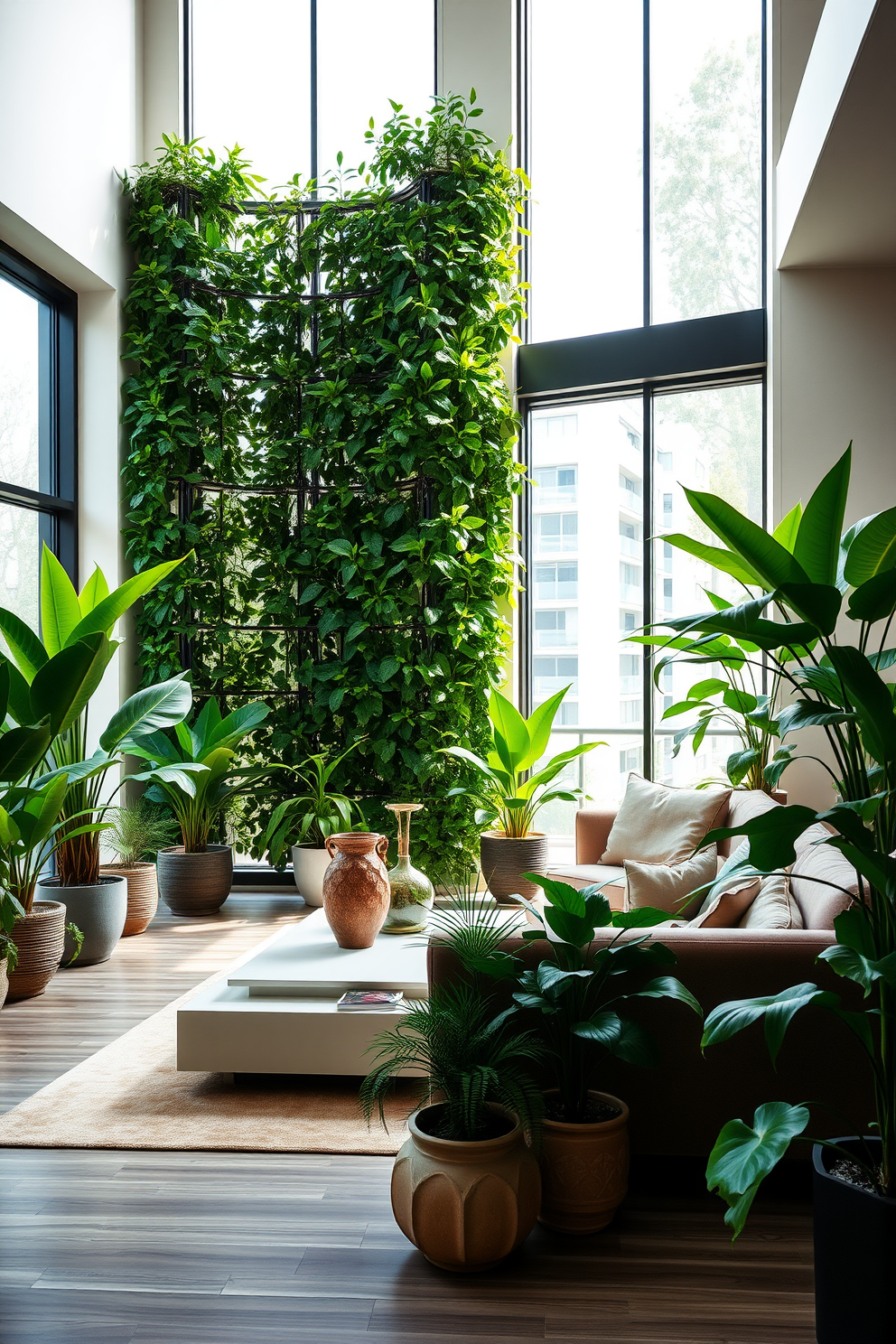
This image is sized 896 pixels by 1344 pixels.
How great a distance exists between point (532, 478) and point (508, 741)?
69.6 inches

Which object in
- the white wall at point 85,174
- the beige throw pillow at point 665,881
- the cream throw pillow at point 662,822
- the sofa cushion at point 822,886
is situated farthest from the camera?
the white wall at point 85,174

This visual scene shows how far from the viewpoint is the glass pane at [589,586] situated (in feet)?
19.2

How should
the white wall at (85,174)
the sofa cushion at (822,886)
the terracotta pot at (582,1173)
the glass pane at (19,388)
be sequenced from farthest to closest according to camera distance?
the glass pane at (19,388) → the white wall at (85,174) → the sofa cushion at (822,886) → the terracotta pot at (582,1173)

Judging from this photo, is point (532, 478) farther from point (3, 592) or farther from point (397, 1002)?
point (397, 1002)

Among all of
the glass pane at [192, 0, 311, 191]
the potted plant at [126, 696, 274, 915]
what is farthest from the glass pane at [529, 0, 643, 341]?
the potted plant at [126, 696, 274, 915]

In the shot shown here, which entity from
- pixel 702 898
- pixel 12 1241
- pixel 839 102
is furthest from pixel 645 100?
pixel 12 1241

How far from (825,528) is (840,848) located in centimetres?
57

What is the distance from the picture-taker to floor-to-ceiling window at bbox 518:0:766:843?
18.4ft

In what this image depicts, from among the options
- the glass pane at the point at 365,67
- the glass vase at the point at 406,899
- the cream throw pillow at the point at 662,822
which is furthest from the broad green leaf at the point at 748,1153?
the glass pane at the point at 365,67

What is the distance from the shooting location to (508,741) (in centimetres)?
531

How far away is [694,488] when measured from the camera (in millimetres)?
5750

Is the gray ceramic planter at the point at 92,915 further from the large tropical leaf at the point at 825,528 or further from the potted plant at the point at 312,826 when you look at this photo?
the large tropical leaf at the point at 825,528

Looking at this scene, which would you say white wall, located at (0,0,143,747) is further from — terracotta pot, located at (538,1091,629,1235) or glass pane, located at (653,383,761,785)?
terracotta pot, located at (538,1091,629,1235)

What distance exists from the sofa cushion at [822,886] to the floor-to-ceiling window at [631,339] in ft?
9.19
